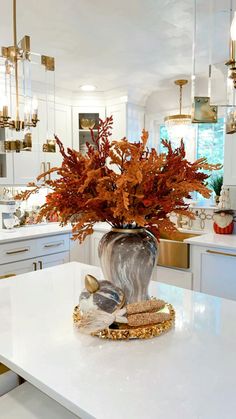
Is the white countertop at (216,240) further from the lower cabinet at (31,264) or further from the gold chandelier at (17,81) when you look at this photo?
the gold chandelier at (17,81)

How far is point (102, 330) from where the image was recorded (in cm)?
106

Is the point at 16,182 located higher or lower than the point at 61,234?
higher

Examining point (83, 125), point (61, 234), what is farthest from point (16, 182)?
point (83, 125)

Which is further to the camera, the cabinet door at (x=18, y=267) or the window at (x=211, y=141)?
the window at (x=211, y=141)

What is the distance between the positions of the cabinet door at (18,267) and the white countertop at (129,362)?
1534mm

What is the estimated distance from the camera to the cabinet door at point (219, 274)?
261cm

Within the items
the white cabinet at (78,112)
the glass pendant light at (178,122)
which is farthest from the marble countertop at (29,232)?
the glass pendant light at (178,122)

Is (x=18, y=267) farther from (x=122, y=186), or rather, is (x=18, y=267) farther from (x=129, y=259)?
(x=122, y=186)

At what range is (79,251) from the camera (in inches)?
141

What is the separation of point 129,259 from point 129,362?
1.10 feet

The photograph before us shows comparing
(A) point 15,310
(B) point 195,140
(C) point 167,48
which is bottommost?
(A) point 15,310

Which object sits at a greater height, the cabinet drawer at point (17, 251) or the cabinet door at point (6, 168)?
the cabinet door at point (6, 168)

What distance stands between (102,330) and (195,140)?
134 inches

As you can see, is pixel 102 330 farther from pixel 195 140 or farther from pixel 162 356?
pixel 195 140
